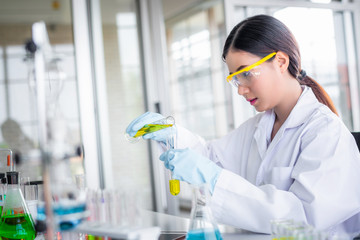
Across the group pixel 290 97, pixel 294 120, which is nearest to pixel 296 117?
pixel 294 120

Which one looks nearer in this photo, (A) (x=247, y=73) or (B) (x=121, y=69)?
(A) (x=247, y=73)

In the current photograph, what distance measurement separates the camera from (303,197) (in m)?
1.45

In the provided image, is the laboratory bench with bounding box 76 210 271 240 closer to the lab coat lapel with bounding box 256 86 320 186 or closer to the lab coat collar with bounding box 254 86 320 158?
the lab coat lapel with bounding box 256 86 320 186

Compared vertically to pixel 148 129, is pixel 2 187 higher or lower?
lower

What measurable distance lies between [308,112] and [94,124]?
2.42 metres

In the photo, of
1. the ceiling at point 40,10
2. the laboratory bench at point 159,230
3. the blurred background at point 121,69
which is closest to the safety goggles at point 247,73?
the laboratory bench at point 159,230

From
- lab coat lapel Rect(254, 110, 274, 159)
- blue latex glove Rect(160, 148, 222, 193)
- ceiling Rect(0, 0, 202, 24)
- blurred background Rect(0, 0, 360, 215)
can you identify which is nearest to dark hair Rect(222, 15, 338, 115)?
lab coat lapel Rect(254, 110, 274, 159)

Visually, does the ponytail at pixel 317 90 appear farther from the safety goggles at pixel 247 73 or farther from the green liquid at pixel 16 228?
the green liquid at pixel 16 228

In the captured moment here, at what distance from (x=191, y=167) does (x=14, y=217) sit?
22.6 inches

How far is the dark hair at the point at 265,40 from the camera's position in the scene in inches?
69.2

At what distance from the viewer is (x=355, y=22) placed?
4.70 m

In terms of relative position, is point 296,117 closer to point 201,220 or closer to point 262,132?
point 262,132

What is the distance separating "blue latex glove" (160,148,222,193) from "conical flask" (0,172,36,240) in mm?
489

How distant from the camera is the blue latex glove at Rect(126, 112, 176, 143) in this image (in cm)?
176
